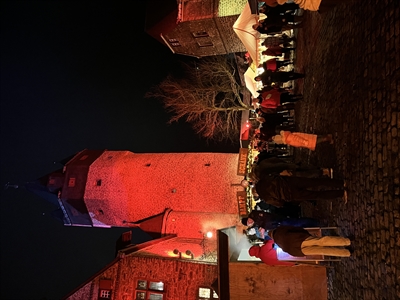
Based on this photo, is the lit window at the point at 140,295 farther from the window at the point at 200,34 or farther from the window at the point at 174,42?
the window at the point at 174,42

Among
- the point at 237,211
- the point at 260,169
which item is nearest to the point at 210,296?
the point at 237,211

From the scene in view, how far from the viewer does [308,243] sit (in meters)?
7.70

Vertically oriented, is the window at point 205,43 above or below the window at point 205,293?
above

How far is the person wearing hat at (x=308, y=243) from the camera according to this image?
24.2 feet

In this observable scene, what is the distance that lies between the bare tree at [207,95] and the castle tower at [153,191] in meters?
6.68

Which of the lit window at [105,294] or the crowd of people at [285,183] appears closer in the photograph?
the crowd of people at [285,183]

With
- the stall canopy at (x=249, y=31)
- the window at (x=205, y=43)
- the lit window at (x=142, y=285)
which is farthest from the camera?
the window at (x=205, y=43)

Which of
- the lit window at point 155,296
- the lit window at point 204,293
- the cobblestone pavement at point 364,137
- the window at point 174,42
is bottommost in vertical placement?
the lit window at point 155,296

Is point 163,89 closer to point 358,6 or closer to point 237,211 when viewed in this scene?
point 237,211

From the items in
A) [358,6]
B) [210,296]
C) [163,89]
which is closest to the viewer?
[358,6]

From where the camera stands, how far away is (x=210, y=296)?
13.5 m

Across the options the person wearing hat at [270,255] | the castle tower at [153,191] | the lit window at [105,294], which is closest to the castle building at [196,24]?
the castle tower at [153,191]

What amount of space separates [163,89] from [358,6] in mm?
19444

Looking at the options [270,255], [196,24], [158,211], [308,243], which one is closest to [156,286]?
[158,211]
